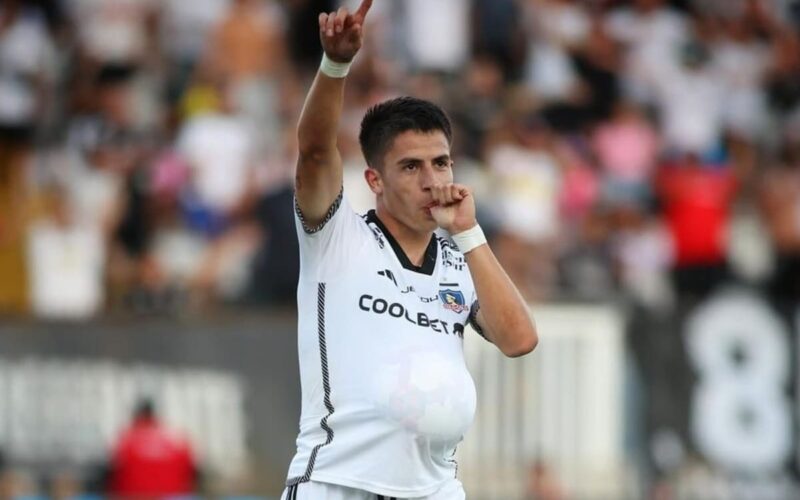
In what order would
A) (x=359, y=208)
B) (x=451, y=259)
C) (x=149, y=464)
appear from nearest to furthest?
1. (x=451, y=259)
2. (x=149, y=464)
3. (x=359, y=208)

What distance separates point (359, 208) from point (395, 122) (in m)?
8.02

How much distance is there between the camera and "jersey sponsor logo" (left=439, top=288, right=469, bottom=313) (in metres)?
6.32

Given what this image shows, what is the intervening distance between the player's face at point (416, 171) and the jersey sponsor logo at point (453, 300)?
0.26m

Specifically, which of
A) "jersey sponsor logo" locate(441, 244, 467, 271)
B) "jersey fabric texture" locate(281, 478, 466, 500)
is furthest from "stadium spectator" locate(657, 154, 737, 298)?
"jersey fabric texture" locate(281, 478, 466, 500)

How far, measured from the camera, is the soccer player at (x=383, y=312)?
6070 millimetres

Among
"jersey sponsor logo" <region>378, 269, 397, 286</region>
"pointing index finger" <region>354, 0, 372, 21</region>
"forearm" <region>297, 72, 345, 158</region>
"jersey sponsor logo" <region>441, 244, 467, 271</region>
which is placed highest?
"pointing index finger" <region>354, 0, 372, 21</region>

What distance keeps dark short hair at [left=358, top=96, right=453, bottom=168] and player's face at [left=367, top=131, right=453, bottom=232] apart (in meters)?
0.03

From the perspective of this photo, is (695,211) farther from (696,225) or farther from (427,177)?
(427,177)

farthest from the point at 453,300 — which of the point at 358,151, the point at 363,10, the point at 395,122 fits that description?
the point at 358,151

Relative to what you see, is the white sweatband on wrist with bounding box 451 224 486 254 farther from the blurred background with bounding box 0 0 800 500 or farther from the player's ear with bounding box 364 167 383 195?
the blurred background with bounding box 0 0 800 500

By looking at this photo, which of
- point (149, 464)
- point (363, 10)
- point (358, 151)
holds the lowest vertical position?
point (149, 464)

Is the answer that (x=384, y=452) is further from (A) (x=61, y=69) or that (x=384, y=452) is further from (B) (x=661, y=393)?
(A) (x=61, y=69)

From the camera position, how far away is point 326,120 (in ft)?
19.7

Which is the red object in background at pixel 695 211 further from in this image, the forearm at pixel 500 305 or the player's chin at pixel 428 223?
the forearm at pixel 500 305
